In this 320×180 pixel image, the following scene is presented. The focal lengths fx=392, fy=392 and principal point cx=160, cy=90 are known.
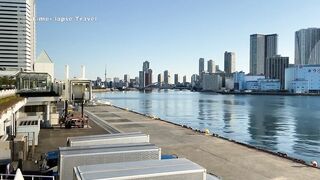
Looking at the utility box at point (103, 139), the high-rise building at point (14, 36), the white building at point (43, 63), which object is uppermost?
the high-rise building at point (14, 36)

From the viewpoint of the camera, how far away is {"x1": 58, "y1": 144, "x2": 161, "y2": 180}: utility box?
15.7 meters

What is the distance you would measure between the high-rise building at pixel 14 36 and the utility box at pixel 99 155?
181763mm

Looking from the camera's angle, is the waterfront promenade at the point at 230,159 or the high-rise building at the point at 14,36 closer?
the waterfront promenade at the point at 230,159

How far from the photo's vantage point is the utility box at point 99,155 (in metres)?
15.7

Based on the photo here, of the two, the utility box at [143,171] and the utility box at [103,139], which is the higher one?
the utility box at [143,171]

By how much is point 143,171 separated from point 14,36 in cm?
19436

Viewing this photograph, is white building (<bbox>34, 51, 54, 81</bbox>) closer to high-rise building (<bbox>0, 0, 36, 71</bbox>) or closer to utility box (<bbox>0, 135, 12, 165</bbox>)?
utility box (<bbox>0, 135, 12, 165</bbox>)

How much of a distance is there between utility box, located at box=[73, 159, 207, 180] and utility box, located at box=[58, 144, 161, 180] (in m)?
2.96

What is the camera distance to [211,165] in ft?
85.6

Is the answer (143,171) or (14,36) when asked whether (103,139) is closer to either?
(143,171)

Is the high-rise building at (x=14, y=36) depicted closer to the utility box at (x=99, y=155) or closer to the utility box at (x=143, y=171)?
the utility box at (x=99, y=155)

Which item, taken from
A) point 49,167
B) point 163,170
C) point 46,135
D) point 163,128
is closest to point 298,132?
point 163,128

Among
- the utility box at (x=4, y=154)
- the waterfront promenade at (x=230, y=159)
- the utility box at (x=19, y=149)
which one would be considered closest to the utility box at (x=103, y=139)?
the utility box at (x=4, y=154)

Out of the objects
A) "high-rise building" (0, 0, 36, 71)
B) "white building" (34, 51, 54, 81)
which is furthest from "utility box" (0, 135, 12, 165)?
"high-rise building" (0, 0, 36, 71)
